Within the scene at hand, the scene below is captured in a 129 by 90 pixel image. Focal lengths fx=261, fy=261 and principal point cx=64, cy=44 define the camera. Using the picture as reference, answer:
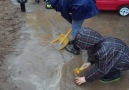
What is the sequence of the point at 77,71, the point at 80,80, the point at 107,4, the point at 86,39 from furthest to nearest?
the point at 107,4, the point at 77,71, the point at 80,80, the point at 86,39

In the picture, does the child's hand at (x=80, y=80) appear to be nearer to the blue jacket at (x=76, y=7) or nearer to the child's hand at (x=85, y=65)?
the child's hand at (x=85, y=65)

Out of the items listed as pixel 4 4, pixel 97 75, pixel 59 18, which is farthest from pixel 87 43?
pixel 4 4

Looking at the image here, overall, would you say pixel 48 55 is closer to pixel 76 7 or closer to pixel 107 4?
pixel 76 7

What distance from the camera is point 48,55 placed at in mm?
3479

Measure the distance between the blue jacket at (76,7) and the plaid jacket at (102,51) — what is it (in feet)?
2.01

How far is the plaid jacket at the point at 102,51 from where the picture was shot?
8.72ft

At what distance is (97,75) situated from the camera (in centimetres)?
282

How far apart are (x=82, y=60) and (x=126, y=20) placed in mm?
1479

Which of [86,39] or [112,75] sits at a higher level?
[86,39]

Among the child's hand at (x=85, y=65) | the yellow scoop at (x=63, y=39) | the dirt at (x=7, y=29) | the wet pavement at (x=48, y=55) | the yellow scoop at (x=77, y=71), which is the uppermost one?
the child's hand at (x=85, y=65)

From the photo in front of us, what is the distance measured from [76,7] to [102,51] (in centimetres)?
77

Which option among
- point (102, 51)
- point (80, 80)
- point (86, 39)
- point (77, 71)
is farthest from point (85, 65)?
point (86, 39)

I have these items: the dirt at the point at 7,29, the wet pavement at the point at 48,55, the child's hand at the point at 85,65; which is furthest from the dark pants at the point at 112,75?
the dirt at the point at 7,29

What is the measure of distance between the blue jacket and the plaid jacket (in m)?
0.61
